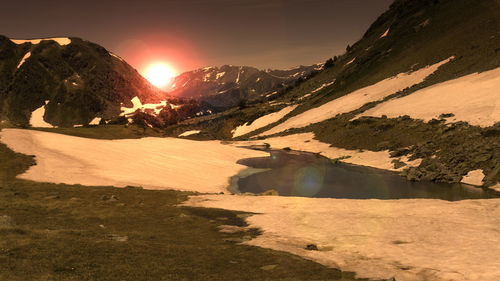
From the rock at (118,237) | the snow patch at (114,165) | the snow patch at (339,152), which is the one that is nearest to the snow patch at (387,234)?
the rock at (118,237)

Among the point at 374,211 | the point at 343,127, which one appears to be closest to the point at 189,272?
the point at 374,211

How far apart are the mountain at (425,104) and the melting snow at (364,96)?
1.32ft

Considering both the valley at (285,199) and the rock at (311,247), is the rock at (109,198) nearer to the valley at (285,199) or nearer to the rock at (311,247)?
the valley at (285,199)

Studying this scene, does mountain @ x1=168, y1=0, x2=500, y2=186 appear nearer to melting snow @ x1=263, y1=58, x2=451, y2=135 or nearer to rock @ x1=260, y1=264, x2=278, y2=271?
melting snow @ x1=263, y1=58, x2=451, y2=135

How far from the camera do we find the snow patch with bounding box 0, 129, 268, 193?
30.8m

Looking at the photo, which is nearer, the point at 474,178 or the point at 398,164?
the point at 474,178

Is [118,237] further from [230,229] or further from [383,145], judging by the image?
[383,145]

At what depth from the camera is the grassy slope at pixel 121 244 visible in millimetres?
11539

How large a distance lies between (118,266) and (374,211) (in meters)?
17.1

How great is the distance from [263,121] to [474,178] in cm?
10077

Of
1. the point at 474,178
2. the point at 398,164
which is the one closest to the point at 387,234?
the point at 474,178

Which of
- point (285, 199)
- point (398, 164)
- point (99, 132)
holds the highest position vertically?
point (99, 132)

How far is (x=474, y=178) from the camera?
33938 millimetres

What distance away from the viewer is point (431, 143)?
44.8 m
